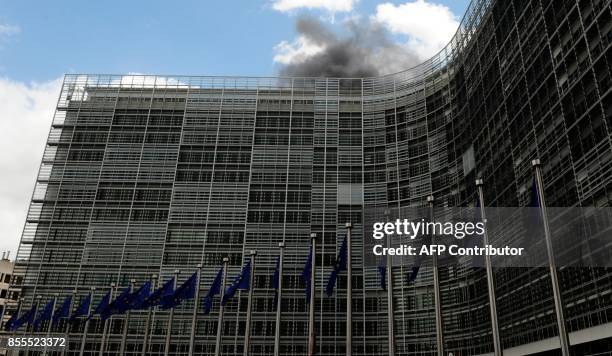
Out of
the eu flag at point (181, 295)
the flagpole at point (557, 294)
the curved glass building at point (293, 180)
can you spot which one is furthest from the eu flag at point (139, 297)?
the flagpole at point (557, 294)

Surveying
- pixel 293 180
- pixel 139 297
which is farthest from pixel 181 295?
pixel 293 180

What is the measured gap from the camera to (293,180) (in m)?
66.4

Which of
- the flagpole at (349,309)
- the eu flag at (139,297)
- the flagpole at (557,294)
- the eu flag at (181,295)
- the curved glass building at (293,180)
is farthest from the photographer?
the curved glass building at (293,180)

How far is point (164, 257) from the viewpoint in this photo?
62.0 metres

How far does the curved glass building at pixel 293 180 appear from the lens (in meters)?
47.7

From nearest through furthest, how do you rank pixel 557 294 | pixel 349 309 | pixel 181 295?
pixel 557 294 → pixel 349 309 → pixel 181 295

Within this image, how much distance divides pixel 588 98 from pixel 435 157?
27810 millimetres

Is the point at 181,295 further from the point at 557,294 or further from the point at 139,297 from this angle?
the point at 557,294

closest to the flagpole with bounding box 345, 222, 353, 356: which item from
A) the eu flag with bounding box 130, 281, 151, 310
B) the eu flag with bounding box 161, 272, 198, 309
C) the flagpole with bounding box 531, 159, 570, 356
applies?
the flagpole with bounding box 531, 159, 570, 356

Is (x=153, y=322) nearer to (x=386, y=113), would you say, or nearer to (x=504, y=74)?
(x=386, y=113)

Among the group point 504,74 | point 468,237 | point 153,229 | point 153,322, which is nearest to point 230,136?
point 153,229

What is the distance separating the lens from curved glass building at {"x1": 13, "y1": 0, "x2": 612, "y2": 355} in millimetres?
47656

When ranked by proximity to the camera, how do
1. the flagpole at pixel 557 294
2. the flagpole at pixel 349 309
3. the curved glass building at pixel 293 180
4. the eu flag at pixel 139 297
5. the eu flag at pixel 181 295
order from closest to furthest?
the flagpole at pixel 557 294 → the flagpole at pixel 349 309 → the eu flag at pixel 181 295 → the eu flag at pixel 139 297 → the curved glass building at pixel 293 180

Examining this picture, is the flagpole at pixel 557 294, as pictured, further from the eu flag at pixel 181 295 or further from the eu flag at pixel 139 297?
the eu flag at pixel 139 297
